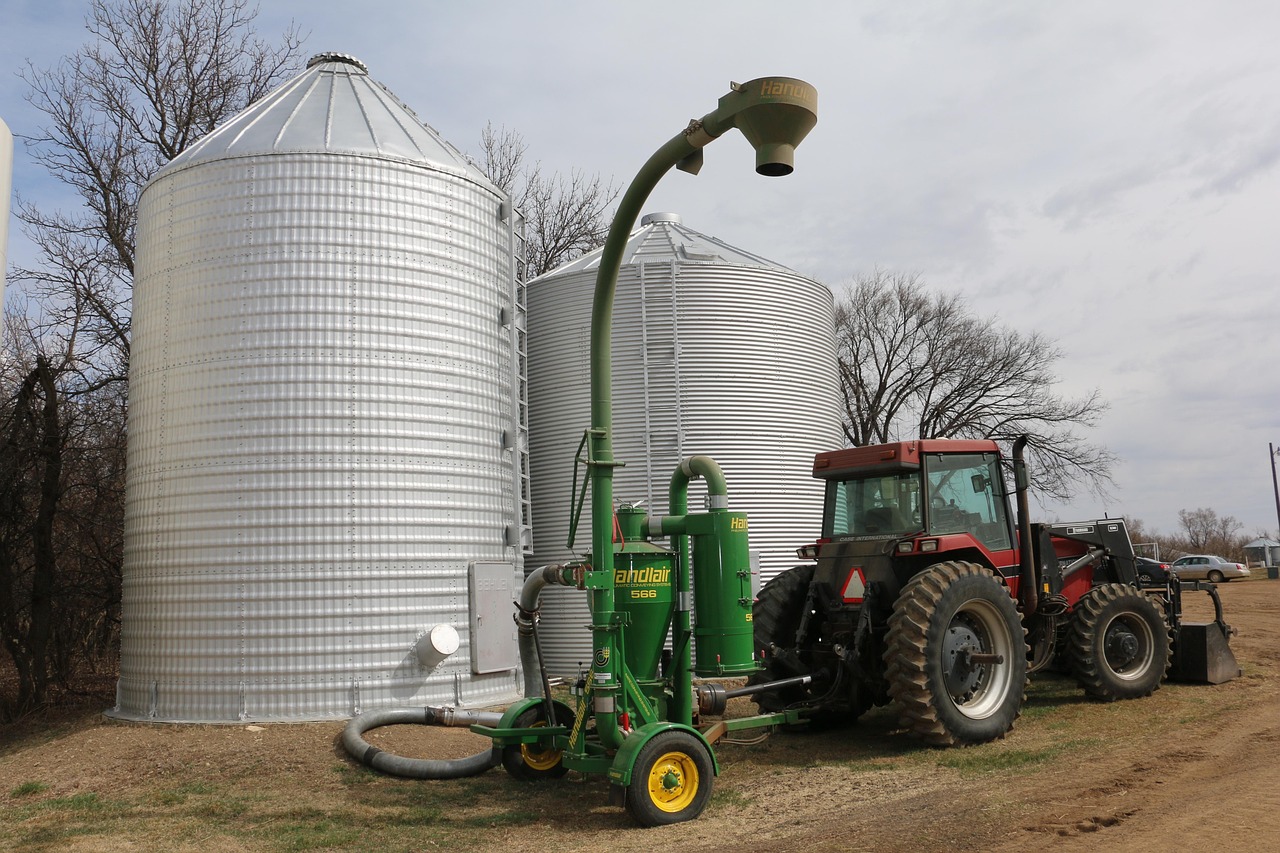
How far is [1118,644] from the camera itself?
1154 centimetres

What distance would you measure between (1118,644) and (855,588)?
3.74 meters

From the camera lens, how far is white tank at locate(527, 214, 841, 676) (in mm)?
16359

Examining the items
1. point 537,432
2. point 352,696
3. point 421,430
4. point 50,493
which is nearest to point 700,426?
point 537,432

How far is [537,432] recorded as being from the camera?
55.9 feet

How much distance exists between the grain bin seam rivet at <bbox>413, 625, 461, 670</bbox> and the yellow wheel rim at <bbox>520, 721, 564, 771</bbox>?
11.0 ft

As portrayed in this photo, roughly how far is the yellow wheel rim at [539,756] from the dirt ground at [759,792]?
0.62ft

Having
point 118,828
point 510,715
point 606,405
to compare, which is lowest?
point 118,828

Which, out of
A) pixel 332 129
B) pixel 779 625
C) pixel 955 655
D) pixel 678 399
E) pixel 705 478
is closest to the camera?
pixel 705 478

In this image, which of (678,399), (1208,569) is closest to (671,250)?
(678,399)

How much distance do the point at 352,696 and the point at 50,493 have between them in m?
7.46

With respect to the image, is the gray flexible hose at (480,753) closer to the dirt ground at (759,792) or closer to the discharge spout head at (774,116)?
the dirt ground at (759,792)

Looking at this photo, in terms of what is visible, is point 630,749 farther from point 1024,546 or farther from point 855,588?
point 1024,546

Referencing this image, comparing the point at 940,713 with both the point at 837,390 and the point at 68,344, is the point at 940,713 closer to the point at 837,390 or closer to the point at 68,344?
the point at 837,390

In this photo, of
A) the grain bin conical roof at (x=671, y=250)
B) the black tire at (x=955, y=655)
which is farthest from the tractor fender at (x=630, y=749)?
the grain bin conical roof at (x=671, y=250)
